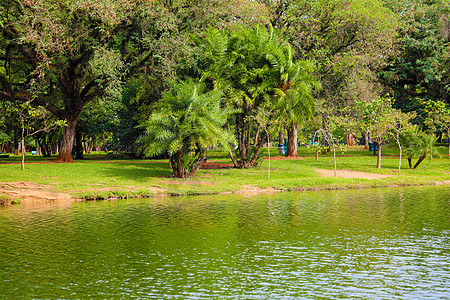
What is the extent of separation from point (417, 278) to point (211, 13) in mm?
29978

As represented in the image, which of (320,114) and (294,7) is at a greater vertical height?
(294,7)

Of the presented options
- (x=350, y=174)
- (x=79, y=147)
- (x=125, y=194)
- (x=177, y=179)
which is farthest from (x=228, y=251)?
(x=79, y=147)

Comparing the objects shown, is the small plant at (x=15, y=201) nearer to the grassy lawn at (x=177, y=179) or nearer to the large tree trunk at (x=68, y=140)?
the grassy lawn at (x=177, y=179)

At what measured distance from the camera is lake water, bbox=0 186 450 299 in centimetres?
1023

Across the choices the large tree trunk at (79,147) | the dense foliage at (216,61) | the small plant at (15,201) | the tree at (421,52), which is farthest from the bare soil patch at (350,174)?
the large tree trunk at (79,147)

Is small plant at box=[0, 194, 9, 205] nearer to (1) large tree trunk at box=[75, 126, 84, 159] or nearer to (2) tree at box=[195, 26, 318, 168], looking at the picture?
(2) tree at box=[195, 26, 318, 168]

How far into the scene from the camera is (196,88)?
101 feet

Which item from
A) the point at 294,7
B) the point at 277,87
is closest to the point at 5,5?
the point at 277,87

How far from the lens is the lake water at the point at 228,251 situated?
10.2 meters

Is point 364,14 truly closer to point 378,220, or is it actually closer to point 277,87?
point 277,87

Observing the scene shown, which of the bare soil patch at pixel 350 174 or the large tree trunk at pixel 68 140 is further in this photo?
the large tree trunk at pixel 68 140

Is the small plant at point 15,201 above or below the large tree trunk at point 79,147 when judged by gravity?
below

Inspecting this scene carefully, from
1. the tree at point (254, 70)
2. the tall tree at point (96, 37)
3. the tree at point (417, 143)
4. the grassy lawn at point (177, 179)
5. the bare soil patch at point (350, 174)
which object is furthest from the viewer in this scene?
the tree at point (417, 143)

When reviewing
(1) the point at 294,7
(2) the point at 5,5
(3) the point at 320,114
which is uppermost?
(1) the point at 294,7
